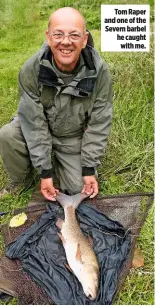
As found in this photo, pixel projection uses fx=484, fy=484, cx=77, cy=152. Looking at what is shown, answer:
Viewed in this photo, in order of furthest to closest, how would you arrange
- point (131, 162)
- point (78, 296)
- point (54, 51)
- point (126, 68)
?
1. point (126, 68)
2. point (131, 162)
3. point (54, 51)
4. point (78, 296)

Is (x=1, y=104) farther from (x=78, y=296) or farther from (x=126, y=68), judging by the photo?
(x=78, y=296)

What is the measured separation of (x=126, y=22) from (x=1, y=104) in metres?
1.74

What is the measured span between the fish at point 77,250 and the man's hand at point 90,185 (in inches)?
6.5

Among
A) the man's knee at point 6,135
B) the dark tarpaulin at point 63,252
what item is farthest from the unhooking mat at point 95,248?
the man's knee at point 6,135

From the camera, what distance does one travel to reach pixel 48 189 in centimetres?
378

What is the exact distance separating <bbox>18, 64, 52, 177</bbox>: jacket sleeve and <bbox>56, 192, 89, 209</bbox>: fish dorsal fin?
7.6 inches

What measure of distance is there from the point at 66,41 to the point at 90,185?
1171mm

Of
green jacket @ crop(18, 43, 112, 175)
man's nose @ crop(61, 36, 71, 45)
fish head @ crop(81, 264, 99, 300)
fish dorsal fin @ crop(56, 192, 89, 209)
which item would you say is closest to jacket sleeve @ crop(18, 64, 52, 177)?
green jacket @ crop(18, 43, 112, 175)

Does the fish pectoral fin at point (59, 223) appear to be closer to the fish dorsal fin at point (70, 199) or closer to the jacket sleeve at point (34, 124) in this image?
the fish dorsal fin at point (70, 199)

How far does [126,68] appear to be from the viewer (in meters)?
5.04

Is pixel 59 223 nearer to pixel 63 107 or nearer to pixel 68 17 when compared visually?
pixel 63 107

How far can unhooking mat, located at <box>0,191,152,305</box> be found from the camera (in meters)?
3.08

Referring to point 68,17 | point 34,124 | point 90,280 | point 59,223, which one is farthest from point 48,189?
point 68,17

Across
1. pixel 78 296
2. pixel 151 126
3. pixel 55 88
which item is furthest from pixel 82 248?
pixel 151 126
